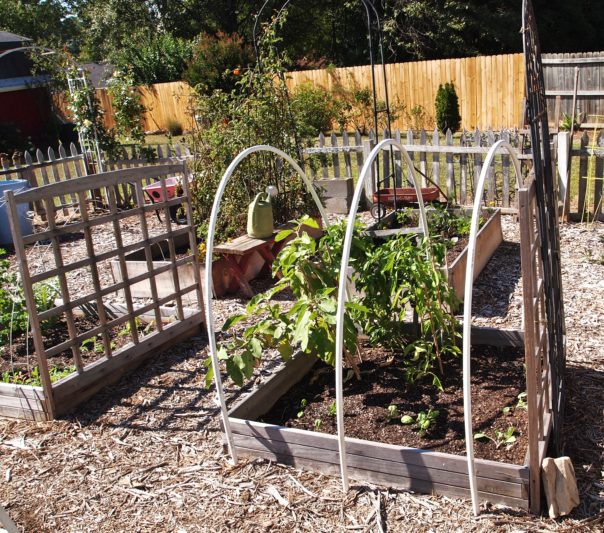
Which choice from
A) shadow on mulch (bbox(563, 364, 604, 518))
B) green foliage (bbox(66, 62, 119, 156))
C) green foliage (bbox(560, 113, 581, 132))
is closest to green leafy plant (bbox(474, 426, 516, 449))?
shadow on mulch (bbox(563, 364, 604, 518))

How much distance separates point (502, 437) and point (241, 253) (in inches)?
127

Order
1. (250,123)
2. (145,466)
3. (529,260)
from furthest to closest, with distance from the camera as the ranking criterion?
1. (250,123)
2. (145,466)
3. (529,260)

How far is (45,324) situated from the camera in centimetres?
537

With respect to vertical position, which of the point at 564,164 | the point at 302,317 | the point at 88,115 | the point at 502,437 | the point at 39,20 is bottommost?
the point at 502,437

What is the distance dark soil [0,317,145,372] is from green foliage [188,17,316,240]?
1.70 meters

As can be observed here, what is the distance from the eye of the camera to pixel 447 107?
708 inches

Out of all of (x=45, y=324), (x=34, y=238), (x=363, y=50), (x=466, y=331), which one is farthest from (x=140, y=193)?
(x=363, y=50)

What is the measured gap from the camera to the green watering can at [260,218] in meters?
6.19

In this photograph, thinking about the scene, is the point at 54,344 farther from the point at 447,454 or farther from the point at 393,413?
the point at 447,454

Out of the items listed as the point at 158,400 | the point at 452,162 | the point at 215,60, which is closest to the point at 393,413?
the point at 158,400

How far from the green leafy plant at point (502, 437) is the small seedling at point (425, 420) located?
9.8 inches

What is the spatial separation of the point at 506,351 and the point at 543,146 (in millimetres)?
1517

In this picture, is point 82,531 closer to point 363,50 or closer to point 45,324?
point 45,324

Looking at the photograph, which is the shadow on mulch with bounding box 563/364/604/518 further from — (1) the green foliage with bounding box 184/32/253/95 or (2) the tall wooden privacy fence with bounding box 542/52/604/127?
(1) the green foliage with bounding box 184/32/253/95
